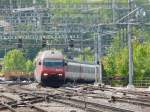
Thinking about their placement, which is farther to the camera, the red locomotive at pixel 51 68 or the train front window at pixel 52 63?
the train front window at pixel 52 63

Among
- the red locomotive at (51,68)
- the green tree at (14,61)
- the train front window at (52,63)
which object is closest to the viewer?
the red locomotive at (51,68)

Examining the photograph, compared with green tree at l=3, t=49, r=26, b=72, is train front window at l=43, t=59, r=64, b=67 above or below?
above

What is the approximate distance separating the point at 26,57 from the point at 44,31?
4638 cm

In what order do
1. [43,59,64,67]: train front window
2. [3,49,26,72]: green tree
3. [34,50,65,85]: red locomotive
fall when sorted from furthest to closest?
1. [3,49,26,72]: green tree
2. [43,59,64,67]: train front window
3. [34,50,65,85]: red locomotive

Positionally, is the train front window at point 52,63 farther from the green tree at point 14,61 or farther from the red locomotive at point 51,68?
the green tree at point 14,61

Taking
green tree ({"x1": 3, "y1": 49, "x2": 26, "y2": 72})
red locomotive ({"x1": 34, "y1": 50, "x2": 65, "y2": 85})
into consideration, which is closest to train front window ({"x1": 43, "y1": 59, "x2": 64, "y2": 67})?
red locomotive ({"x1": 34, "y1": 50, "x2": 65, "y2": 85})

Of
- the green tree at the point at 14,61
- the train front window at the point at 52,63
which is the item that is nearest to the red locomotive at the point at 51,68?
the train front window at the point at 52,63

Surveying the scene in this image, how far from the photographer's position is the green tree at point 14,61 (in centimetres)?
10226

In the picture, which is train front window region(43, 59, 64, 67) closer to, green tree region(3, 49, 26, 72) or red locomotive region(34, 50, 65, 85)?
red locomotive region(34, 50, 65, 85)

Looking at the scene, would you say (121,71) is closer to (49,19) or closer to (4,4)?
(49,19)

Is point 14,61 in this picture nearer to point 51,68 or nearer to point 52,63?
point 52,63

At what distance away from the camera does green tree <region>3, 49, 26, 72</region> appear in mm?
102262

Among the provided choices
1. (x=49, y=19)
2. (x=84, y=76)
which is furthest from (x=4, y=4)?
(x=84, y=76)

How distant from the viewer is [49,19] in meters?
70.1
